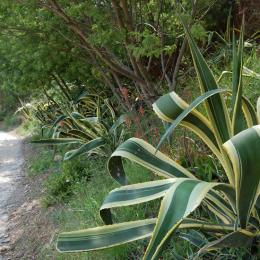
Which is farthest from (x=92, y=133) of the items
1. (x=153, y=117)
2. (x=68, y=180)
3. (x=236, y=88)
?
(x=236, y=88)

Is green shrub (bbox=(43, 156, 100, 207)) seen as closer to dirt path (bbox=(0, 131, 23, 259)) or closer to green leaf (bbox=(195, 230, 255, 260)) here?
dirt path (bbox=(0, 131, 23, 259))

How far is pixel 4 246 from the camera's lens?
4176mm

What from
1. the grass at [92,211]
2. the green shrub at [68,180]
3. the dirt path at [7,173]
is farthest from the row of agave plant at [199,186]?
the green shrub at [68,180]

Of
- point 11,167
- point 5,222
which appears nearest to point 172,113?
point 5,222

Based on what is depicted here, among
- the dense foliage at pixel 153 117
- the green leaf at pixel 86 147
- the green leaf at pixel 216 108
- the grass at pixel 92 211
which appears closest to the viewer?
the dense foliage at pixel 153 117

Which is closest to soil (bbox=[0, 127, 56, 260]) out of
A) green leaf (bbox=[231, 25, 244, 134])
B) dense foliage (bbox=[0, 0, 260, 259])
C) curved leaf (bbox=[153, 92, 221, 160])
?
dense foliage (bbox=[0, 0, 260, 259])

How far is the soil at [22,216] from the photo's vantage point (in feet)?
13.2

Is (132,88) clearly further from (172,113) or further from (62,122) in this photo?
(172,113)

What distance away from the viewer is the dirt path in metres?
4.69

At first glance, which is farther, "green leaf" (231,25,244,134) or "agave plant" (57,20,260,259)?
"green leaf" (231,25,244,134)

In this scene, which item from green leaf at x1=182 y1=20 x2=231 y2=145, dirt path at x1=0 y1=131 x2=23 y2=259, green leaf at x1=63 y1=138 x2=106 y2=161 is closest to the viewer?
green leaf at x1=182 y1=20 x2=231 y2=145

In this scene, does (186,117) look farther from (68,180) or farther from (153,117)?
(68,180)

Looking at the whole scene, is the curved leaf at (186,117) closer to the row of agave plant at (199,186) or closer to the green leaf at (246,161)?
the row of agave plant at (199,186)

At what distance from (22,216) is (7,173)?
2496 mm
